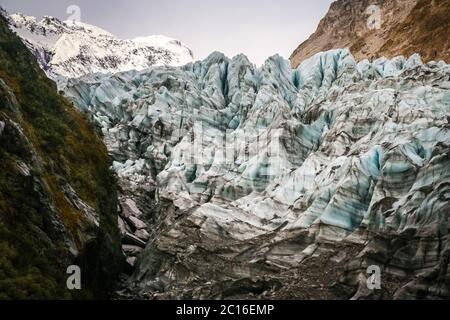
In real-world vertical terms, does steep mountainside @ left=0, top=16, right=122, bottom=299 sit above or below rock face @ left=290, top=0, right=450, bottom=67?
below

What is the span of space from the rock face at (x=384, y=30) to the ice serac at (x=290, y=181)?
41.6 metres

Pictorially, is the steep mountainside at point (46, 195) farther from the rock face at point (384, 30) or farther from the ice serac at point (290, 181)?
the rock face at point (384, 30)

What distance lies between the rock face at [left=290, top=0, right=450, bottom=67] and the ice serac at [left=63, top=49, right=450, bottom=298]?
41559mm

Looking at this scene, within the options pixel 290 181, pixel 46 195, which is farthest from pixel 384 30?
pixel 46 195

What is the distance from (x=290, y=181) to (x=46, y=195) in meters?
21.7

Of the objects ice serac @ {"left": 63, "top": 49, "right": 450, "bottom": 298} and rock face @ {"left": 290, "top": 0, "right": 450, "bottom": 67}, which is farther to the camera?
rock face @ {"left": 290, "top": 0, "right": 450, "bottom": 67}

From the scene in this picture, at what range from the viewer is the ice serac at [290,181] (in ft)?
119

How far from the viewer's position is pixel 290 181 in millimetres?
46562

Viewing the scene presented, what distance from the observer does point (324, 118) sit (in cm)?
5775

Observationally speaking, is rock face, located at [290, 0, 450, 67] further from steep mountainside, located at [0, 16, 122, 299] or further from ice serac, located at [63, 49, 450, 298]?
steep mountainside, located at [0, 16, 122, 299]

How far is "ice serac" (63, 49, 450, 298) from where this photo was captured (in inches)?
1422

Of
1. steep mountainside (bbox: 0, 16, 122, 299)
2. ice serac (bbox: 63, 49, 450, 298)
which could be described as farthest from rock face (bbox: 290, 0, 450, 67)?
steep mountainside (bbox: 0, 16, 122, 299)

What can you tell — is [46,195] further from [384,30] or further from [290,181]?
[384,30]

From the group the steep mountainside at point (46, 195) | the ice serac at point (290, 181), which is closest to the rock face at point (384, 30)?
the ice serac at point (290, 181)
